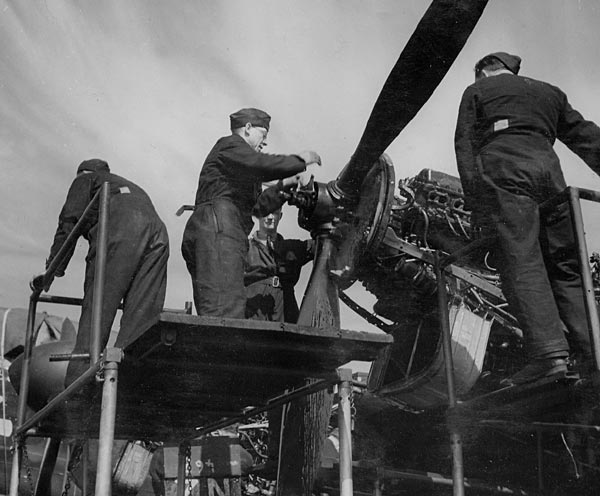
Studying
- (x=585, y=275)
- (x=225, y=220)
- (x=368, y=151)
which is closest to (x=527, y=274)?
(x=585, y=275)

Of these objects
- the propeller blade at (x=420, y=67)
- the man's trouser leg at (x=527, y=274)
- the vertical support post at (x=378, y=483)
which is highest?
the propeller blade at (x=420, y=67)

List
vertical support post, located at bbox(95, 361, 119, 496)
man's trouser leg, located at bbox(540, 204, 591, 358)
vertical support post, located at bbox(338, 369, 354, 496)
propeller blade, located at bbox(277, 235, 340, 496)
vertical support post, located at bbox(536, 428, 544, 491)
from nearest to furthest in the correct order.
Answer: vertical support post, located at bbox(95, 361, 119, 496) < vertical support post, located at bbox(338, 369, 354, 496) < man's trouser leg, located at bbox(540, 204, 591, 358) < propeller blade, located at bbox(277, 235, 340, 496) < vertical support post, located at bbox(536, 428, 544, 491)

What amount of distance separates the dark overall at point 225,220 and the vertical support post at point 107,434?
1196 millimetres

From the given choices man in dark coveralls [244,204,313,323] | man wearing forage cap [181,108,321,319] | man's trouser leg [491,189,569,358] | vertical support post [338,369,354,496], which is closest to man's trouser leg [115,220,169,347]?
man wearing forage cap [181,108,321,319]

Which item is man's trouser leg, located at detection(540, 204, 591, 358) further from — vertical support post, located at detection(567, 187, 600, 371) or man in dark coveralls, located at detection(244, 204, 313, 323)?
man in dark coveralls, located at detection(244, 204, 313, 323)

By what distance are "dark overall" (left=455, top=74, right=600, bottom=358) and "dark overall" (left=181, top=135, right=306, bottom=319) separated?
1082 mm

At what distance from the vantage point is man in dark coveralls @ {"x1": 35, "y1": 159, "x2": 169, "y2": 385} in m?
4.51

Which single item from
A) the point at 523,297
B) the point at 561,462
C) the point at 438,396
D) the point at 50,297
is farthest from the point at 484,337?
the point at 50,297

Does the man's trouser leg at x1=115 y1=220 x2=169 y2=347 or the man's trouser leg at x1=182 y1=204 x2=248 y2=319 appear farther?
the man's trouser leg at x1=115 y1=220 x2=169 y2=347

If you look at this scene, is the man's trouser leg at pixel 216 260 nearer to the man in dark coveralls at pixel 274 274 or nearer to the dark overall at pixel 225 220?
the dark overall at pixel 225 220

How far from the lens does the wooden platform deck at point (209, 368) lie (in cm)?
324

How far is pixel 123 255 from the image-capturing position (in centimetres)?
464

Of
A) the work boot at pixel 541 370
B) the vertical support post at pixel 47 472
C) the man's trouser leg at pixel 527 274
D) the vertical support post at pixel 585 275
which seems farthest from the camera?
the vertical support post at pixel 47 472

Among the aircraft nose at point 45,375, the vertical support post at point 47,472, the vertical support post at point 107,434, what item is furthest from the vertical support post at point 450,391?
the vertical support post at point 47,472
